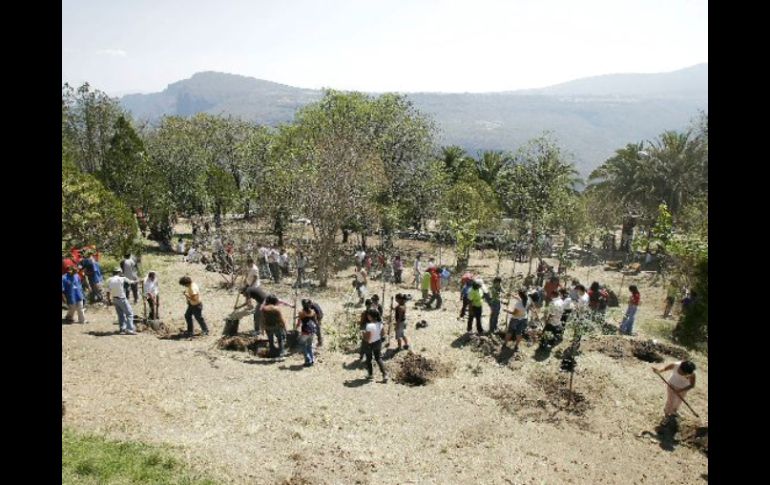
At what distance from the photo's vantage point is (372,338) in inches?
448

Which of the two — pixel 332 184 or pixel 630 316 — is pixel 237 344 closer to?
pixel 332 184

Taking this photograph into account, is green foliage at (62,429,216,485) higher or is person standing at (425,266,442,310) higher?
person standing at (425,266,442,310)

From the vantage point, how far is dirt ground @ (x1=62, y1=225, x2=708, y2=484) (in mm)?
8414

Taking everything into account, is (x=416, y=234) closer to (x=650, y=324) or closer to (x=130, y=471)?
(x=650, y=324)

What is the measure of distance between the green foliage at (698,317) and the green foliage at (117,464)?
773 cm

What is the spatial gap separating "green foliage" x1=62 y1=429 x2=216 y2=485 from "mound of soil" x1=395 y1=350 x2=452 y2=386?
5461mm

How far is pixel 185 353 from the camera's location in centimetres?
1237

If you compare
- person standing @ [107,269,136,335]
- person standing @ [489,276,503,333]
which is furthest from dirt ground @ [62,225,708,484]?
person standing @ [489,276,503,333]

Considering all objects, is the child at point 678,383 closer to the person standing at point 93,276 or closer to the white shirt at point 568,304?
the white shirt at point 568,304

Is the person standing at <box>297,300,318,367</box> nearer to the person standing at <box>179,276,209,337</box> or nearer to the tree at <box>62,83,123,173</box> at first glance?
the person standing at <box>179,276,209,337</box>

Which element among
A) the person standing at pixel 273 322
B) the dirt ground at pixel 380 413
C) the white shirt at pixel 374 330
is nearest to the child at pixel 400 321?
the dirt ground at pixel 380 413
